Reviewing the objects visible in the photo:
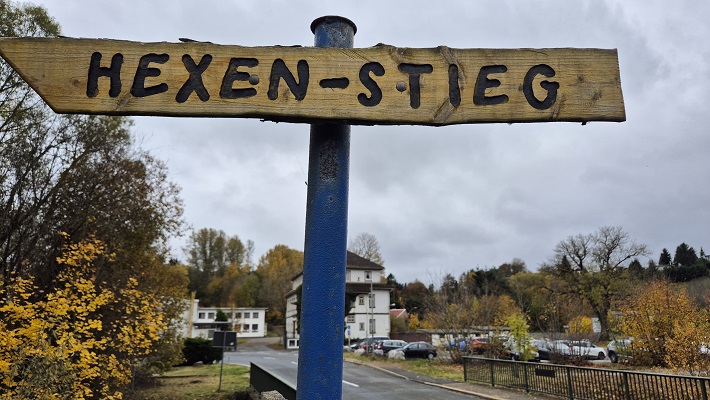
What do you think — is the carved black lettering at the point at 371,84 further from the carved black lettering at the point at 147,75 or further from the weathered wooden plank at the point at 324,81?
the carved black lettering at the point at 147,75

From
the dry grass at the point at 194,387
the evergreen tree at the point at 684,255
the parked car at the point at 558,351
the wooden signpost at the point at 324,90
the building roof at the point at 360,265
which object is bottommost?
the dry grass at the point at 194,387

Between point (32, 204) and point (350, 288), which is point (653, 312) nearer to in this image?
point (32, 204)

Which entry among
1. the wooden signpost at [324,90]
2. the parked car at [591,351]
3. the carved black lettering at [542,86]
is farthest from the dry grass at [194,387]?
the parked car at [591,351]

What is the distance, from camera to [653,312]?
54.9 feet

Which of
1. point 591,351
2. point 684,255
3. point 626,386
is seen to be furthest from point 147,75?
point 684,255

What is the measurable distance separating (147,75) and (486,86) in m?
1.61

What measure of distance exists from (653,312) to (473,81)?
60.8ft

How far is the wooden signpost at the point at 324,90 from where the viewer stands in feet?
6.79

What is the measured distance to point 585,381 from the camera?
1188 cm

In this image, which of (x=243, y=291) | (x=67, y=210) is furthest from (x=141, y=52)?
(x=243, y=291)

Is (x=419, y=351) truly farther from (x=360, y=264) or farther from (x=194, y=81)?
(x=194, y=81)

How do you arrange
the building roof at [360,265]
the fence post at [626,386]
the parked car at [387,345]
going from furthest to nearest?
the building roof at [360,265]
the parked car at [387,345]
the fence post at [626,386]

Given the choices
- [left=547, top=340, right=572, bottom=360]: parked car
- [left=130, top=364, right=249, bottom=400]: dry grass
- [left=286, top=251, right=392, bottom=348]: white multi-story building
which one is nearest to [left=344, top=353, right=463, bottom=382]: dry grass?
[left=547, top=340, right=572, bottom=360]: parked car

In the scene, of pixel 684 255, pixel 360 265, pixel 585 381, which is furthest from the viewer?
pixel 684 255
